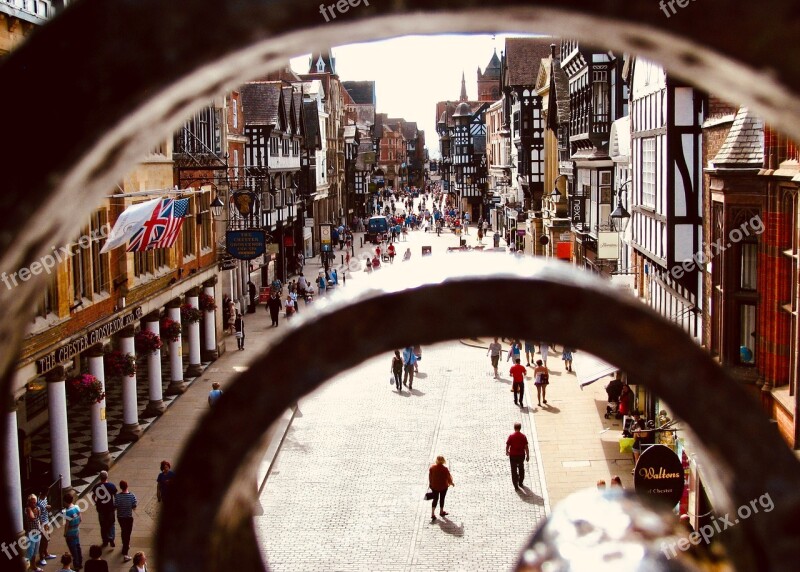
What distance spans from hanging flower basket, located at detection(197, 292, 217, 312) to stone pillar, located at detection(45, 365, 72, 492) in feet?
40.6

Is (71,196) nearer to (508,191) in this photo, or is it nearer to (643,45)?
(643,45)

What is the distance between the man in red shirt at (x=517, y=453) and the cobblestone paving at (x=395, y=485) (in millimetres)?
302

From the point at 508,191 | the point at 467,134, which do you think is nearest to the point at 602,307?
the point at 508,191

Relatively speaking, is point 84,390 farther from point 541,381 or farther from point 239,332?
A: point 239,332

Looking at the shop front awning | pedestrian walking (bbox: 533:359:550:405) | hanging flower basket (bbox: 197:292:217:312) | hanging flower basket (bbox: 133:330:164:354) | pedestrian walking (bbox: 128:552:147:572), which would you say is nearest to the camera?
pedestrian walking (bbox: 128:552:147:572)

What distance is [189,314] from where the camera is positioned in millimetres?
28641

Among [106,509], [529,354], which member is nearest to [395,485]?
[106,509]

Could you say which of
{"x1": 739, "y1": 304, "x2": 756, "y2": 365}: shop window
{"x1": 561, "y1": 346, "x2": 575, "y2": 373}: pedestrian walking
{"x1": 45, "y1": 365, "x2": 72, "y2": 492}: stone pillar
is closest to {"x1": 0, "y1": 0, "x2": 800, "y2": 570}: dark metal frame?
{"x1": 739, "y1": 304, "x2": 756, "y2": 365}: shop window

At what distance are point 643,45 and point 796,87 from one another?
0.21 metres

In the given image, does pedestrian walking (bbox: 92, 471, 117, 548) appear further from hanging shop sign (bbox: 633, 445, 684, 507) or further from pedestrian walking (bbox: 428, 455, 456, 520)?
hanging shop sign (bbox: 633, 445, 684, 507)

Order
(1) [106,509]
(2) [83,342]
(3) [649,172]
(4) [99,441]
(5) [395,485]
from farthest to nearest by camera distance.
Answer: (3) [649,172]
(4) [99,441]
(2) [83,342]
(5) [395,485]
(1) [106,509]

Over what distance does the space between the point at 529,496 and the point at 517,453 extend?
84cm

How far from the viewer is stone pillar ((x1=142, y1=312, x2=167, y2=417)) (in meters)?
24.7

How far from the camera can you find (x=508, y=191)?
7050 centimetres
